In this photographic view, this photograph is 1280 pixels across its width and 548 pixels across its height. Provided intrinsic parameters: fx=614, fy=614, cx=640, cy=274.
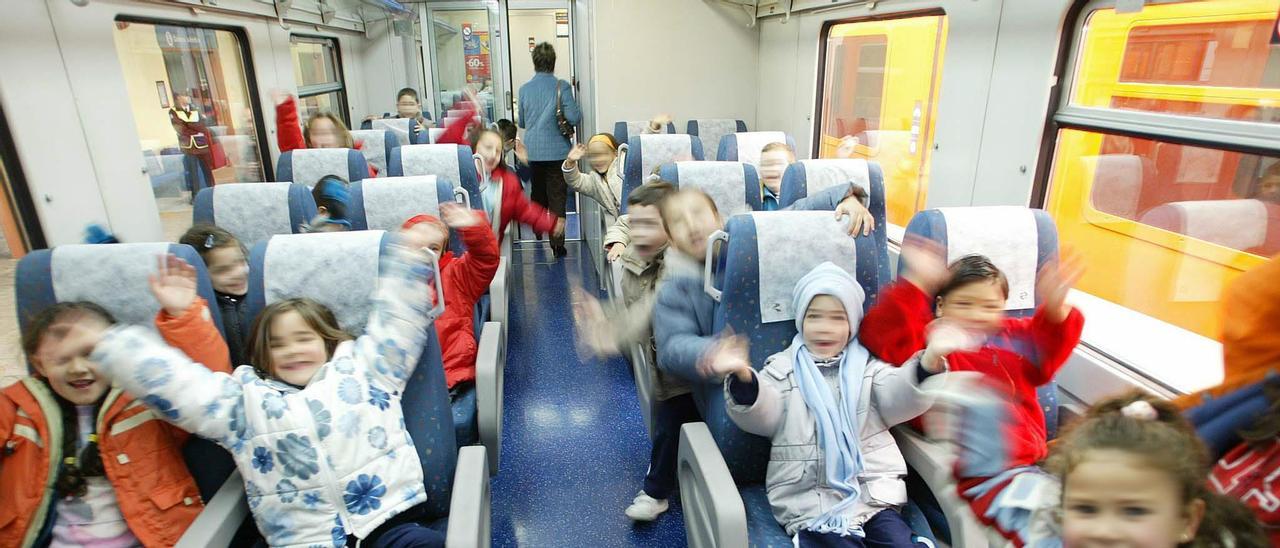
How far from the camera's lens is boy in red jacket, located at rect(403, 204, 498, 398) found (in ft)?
8.04

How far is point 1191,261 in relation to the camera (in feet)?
9.04

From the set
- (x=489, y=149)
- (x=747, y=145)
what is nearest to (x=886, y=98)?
(x=747, y=145)

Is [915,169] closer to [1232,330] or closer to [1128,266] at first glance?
[1128,266]

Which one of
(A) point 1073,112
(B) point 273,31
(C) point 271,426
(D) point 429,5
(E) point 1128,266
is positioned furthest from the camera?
(D) point 429,5

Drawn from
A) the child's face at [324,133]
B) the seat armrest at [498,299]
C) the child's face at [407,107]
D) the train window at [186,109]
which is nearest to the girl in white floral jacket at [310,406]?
the seat armrest at [498,299]

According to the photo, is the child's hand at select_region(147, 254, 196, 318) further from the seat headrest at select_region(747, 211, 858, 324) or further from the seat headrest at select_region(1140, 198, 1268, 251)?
the seat headrest at select_region(1140, 198, 1268, 251)

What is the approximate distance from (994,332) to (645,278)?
51.7 inches

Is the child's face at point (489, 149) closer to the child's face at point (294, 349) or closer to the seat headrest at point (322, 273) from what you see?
the seat headrest at point (322, 273)

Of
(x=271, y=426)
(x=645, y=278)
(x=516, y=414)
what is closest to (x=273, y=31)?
(x=516, y=414)

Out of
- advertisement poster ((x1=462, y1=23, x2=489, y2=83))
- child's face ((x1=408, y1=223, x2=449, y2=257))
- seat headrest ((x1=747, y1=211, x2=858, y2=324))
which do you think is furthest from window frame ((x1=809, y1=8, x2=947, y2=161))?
advertisement poster ((x1=462, y1=23, x2=489, y2=83))

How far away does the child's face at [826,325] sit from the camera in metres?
1.77

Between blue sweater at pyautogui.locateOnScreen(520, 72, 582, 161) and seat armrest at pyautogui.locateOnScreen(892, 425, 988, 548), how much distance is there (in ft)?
15.1

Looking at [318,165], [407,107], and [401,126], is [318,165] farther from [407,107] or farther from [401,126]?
[407,107]

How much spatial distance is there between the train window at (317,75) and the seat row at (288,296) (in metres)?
4.51
